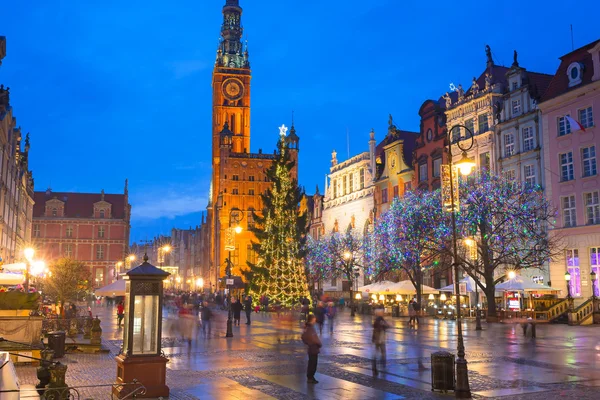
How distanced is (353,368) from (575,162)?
28.9m

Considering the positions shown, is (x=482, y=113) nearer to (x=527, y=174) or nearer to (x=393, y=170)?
(x=527, y=174)

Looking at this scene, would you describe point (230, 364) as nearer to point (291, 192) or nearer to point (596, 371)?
point (596, 371)

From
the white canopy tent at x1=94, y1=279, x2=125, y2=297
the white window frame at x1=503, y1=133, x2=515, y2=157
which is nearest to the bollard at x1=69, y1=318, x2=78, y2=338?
the white canopy tent at x1=94, y1=279, x2=125, y2=297

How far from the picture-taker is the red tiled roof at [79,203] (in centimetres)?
9919

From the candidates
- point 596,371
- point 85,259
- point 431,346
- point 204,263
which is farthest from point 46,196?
point 596,371

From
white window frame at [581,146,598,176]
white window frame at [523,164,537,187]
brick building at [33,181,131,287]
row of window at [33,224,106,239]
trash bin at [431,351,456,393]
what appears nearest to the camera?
trash bin at [431,351,456,393]

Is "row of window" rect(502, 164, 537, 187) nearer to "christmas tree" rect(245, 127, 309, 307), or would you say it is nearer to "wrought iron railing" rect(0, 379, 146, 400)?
"christmas tree" rect(245, 127, 309, 307)

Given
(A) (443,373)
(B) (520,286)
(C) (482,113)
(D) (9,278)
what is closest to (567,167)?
(B) (520,286)

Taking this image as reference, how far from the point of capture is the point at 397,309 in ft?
144

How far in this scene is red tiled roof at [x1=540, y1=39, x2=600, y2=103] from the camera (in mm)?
38969

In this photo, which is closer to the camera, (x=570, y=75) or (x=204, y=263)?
(x=570, y=75)

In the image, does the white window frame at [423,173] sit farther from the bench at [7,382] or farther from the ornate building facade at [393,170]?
the bench at [7,382]

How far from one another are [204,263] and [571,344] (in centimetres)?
9915

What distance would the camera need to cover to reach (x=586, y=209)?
38250mm
